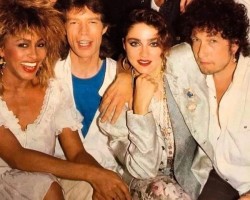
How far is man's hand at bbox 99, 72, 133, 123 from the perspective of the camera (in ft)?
8.79

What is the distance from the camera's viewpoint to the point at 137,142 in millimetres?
2525

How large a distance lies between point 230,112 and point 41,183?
4.09ft

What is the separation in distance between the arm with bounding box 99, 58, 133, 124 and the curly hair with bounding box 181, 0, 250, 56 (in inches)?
20.3

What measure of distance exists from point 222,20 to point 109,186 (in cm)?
124

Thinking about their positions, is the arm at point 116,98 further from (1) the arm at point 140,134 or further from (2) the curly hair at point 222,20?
(2) the curly hair at point 222,20

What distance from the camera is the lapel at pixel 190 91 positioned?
2664 millimetres

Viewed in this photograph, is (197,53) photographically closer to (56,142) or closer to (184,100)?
(184,100)

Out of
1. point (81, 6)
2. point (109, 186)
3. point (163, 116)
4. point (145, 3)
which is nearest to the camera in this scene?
point (109, 186)

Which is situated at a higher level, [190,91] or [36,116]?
[190,91]

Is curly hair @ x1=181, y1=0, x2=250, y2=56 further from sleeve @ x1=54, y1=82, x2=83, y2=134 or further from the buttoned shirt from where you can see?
sleeve @ x1=54, y1=82, x2=83, y2=134

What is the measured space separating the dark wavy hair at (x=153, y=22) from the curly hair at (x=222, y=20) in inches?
5.2

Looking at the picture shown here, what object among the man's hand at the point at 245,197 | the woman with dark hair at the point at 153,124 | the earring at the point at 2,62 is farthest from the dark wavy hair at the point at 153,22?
the man's hand at the point at 245,197

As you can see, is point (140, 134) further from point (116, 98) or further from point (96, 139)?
point (96, 139)

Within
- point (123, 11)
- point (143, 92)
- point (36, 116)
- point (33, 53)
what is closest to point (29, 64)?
point (33, 53)
